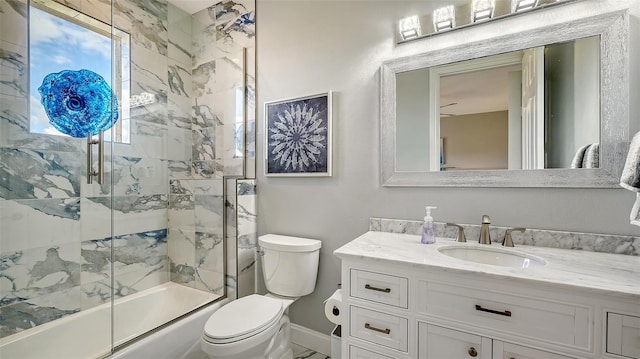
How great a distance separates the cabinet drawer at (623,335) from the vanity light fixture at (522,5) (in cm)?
131

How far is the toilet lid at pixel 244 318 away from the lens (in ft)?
4.48

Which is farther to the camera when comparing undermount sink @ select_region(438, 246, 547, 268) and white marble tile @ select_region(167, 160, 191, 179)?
white marble tile @ select_region(167, 160, 191, 179)

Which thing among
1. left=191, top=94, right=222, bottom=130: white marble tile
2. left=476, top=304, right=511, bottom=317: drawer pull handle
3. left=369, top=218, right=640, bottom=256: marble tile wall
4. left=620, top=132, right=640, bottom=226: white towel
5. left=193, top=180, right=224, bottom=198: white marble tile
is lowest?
left=476, top=304, right=511, bottom=317: drawer pull handle

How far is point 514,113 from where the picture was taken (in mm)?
1349

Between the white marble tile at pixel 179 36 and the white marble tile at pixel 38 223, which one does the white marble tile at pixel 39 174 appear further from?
the white marble tile at pixel 179 36

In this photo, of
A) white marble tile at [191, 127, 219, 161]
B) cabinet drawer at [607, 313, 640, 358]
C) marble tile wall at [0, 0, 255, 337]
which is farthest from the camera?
white marble tile at [191, 127, 219, 161]

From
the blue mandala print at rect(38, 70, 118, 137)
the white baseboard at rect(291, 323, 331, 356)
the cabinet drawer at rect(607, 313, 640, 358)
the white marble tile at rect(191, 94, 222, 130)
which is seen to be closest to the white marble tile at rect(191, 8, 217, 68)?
the white marble tile at rect(191, 94, 222, 130)

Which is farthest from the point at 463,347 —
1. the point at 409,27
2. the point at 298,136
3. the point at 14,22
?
the point at 14,22

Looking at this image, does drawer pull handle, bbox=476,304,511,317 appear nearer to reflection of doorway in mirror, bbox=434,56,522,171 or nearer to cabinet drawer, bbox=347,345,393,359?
cabinet drawer, bbox=347,345,393,359

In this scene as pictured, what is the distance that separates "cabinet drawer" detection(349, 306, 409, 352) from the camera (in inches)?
43.7

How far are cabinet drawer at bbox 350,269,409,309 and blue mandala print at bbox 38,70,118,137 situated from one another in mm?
1881

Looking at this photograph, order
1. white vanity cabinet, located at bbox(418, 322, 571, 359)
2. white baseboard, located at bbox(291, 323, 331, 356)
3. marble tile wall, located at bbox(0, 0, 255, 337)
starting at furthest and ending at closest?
white baseboard, located at bbox(291, 323, 331, 356), marble tile wall, located at bbox(0, 0, 255, 337), white vanity cabinet, located at bbox(418, 322, 571, 359)

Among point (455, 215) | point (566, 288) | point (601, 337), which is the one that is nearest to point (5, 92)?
point (455, 215)

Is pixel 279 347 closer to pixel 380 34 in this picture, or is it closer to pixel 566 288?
pixel 566 288
